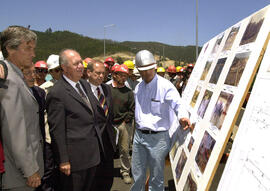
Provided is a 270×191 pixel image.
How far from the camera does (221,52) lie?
1.88 meters

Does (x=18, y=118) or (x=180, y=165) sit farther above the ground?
(x=18, y=118)

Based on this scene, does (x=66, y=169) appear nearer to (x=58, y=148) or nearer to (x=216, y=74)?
(x=58, y=148)

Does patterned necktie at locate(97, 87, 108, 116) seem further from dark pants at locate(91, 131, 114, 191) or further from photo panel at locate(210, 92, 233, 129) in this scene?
photo panel at locate(210, 92, 233, 129)

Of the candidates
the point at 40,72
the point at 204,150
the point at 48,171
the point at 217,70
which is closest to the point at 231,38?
the point at 217,70

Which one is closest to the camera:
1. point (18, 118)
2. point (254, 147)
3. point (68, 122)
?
point (254, 147)

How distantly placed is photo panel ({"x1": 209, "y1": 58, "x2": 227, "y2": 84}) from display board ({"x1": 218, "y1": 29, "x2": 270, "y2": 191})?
567 millimetres

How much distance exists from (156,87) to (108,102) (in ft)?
2.35

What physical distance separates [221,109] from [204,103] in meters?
0.46

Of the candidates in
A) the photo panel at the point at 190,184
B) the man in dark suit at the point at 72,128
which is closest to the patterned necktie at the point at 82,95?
the man in dark suit at the point at 72,128

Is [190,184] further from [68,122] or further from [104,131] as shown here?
[104,131]

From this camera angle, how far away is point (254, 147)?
3.38 feet

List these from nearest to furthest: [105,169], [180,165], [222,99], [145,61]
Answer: [222,99], [180,165], [145,61], [105,169]

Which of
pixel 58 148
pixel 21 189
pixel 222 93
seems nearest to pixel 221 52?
pixel 222 93

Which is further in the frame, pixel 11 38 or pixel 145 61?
pixel 145 61
